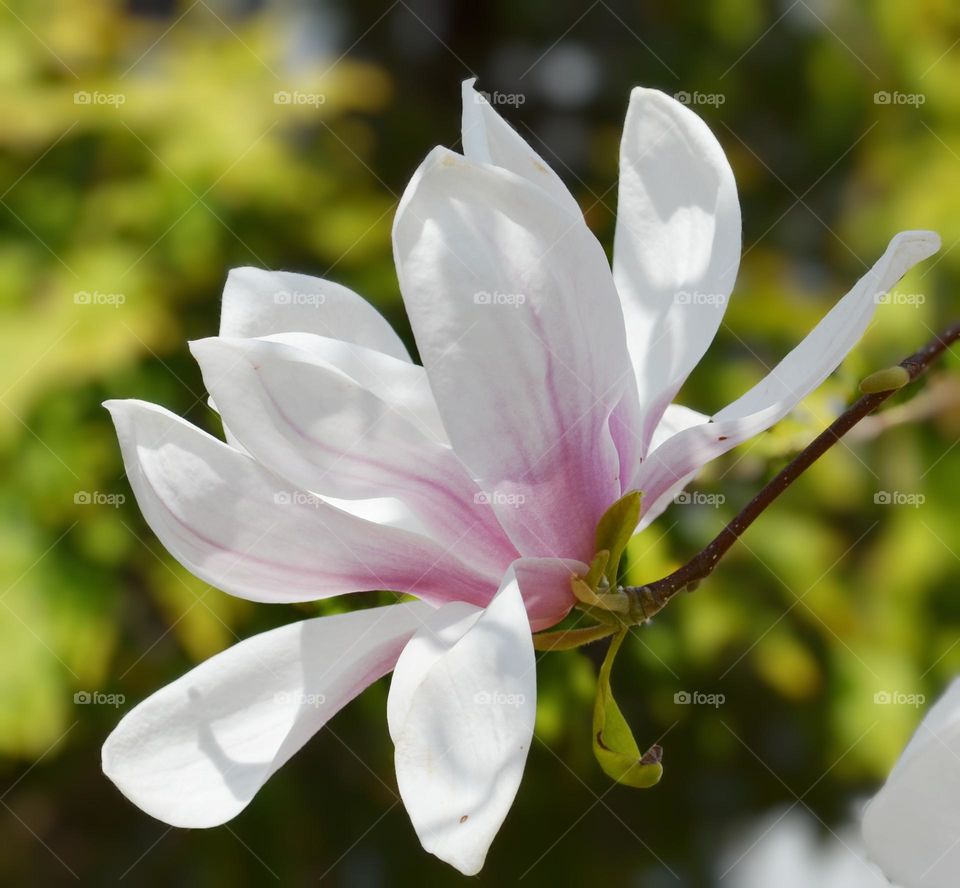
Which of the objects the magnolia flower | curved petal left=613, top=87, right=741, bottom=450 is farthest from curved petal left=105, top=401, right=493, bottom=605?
curved petal left=613, top=87, right=741, bottom=450

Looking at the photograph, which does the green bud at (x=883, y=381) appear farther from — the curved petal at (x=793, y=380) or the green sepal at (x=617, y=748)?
the green sepal at (x=617, y=748)

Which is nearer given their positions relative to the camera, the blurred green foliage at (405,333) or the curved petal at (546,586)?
the curved petal at (546,586)

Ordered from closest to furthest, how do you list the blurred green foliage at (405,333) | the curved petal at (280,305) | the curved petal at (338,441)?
the curved petal at (338,441) < the curved petal at (280,305) < the blurred green foliage at (405,333)

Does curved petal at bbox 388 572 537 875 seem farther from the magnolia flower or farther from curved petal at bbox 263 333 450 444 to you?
curved petal at bbox 263 333 450 444

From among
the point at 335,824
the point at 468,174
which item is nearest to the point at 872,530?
the point at 335,824

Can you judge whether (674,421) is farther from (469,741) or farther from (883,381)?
(469,741)

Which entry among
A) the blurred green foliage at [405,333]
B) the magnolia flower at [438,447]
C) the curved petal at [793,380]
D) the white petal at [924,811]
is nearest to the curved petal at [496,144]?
the magnolia flower at [438,447]

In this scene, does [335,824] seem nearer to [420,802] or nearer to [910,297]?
[910,297]
